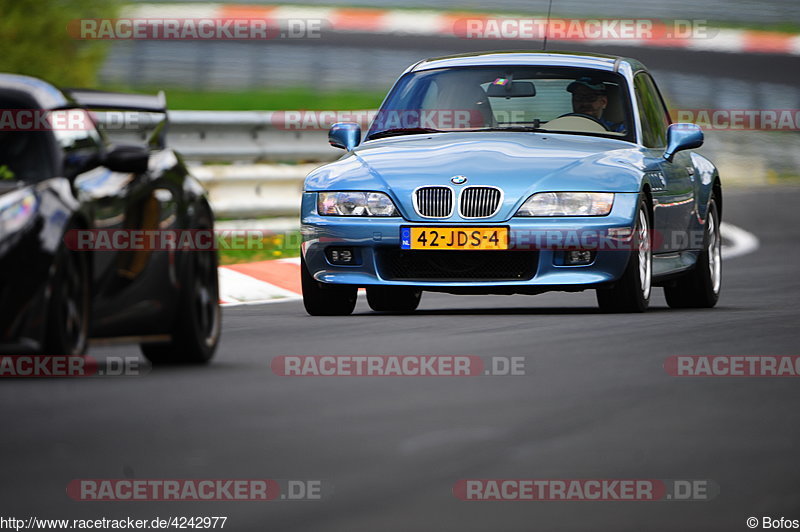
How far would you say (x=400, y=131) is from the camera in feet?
41.0

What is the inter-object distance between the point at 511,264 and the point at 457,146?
91cm

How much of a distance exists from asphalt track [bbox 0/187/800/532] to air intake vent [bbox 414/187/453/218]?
985 mm

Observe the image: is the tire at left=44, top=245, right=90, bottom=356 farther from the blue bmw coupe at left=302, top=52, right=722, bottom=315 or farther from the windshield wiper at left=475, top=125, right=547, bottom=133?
the windshield wiper at left=475, top=125, right=547, bottom=133

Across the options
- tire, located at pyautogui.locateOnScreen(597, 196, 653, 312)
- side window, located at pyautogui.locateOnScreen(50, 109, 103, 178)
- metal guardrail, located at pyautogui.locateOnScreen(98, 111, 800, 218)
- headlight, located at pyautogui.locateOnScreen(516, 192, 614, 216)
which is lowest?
metal guardrail, located at pyautogui.locateOnScreen(98, 111, 800, 218)

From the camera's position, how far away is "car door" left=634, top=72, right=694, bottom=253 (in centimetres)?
1186

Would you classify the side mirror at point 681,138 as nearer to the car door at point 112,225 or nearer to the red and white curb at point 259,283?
the red and white curb at point 259,283

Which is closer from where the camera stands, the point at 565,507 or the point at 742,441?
the point at 565,507

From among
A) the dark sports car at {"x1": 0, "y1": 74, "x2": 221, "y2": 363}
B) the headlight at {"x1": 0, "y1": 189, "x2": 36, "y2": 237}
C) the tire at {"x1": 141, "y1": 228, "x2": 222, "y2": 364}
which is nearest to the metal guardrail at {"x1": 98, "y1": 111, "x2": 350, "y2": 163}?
the tire at {"x1": 141, "y1": 228, "x2": 222, "y2": 364}

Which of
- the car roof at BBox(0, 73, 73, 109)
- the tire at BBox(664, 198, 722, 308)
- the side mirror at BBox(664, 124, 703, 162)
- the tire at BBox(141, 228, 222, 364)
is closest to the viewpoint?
the car roof at BBox(0, 73, 73, 109)

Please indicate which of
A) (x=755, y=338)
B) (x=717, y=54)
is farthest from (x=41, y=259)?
(x=717, y=54)

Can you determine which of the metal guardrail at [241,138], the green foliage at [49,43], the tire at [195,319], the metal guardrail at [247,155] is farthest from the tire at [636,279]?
the green foliage at [49,43]

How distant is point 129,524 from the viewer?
509 centimetres

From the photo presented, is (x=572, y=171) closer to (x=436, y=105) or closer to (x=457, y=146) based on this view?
(x=457, y=146)

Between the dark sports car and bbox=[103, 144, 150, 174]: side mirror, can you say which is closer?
the dark sports car
